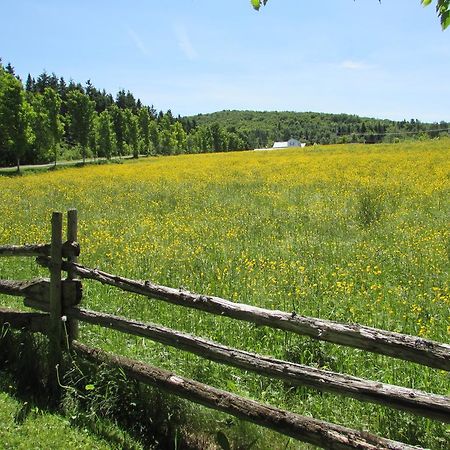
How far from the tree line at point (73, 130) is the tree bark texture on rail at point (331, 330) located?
1729 inches

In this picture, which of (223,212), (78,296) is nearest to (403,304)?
(78,296)

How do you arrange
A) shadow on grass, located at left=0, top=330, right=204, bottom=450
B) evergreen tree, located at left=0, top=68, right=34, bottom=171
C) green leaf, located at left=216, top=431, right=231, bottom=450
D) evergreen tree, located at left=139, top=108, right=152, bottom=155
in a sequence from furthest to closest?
evergreen tree, located at left=139, top=108, right=152, bottom=155 → evergreen tree, located at left=0, top=68, right=34, bottom=171 → shadow on grass, located at left=0, top=330, right=204, bottom=450 → green leaf, located at left=216, top=431, right=231, bottom=450

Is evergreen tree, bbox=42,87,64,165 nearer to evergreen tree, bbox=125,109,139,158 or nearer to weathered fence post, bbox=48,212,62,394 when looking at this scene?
evergreen tree, bbox=125,109,139,158

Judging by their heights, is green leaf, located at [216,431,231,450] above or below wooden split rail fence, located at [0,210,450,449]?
below

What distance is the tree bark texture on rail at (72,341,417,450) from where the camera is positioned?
11.1 feet

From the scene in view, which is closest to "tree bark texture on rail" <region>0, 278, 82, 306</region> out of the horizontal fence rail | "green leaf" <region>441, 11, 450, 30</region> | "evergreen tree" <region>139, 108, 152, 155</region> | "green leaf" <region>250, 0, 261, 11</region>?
the horizontal fence rail

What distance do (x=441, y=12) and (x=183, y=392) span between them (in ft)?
12.0

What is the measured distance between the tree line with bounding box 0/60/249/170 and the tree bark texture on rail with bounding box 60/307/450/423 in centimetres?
4367

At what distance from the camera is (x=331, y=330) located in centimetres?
373

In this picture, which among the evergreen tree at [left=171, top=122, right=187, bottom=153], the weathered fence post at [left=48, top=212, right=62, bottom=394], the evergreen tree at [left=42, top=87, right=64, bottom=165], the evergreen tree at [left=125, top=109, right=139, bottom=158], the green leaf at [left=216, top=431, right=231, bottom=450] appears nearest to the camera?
the green leaf at [left=216, top=431, right=231, bottom=450]

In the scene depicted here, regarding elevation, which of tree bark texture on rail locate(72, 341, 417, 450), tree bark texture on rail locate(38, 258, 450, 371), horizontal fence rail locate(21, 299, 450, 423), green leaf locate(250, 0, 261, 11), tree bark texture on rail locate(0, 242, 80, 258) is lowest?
tree bark texture on rail locate(72, 341, 417, 450)

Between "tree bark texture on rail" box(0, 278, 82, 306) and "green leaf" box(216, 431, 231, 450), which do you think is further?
"tree bark texture on rail" box(0, 278, 82, 306)

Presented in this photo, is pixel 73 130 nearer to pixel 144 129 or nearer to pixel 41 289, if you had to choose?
pixel 144 129

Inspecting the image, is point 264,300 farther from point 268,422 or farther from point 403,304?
point 268,422
